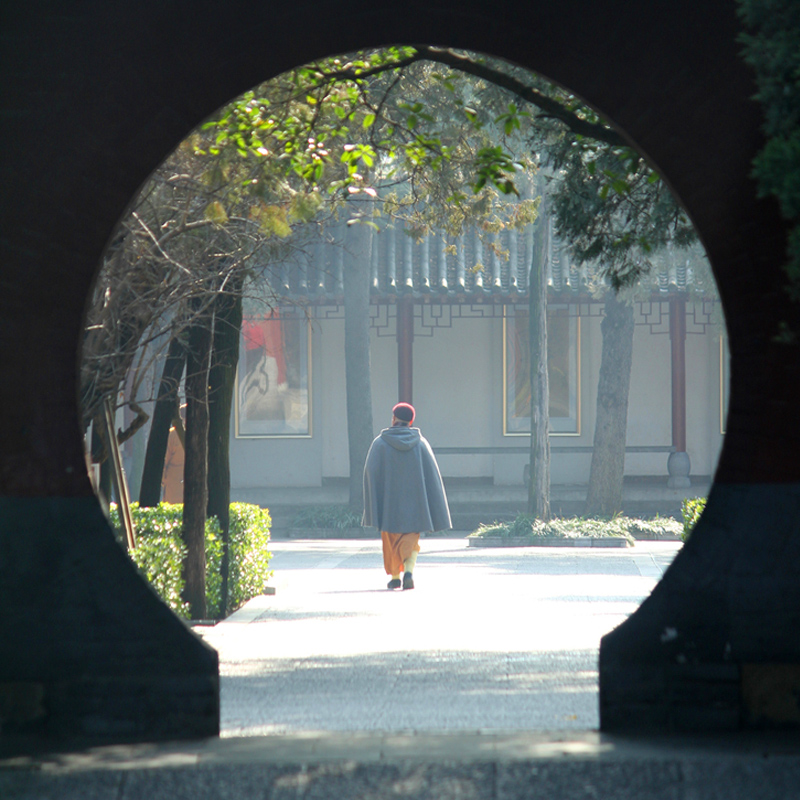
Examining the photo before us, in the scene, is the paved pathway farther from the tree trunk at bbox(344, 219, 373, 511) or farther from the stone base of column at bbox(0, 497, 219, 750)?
the tree trunk at bbox(344, 219, 373, 511)

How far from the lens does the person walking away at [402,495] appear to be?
35.7 ft

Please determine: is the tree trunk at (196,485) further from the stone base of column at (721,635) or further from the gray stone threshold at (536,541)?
the gray stone threshold at (536,541)

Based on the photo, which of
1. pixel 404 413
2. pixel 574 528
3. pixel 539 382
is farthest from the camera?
pixel 539 382

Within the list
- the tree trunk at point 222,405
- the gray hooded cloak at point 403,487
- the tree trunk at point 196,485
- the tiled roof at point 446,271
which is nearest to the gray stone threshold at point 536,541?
the tiled roof at point 446,271

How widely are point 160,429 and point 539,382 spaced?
9586mm

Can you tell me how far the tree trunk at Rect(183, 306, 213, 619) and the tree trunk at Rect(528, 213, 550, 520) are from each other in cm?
966

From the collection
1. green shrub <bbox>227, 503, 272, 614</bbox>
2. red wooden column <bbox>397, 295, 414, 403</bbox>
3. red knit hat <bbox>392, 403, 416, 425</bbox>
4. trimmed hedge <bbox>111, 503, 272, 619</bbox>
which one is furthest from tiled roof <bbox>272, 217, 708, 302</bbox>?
trimmed hedge <bbox>111, 503, 272, 619</bbox>

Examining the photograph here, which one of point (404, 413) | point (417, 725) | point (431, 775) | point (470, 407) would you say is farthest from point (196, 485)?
point (470, 407)

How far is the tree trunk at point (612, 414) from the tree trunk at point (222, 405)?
33.4 feet

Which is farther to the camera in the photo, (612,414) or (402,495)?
(612,414)

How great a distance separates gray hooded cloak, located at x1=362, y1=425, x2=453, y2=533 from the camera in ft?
35.7

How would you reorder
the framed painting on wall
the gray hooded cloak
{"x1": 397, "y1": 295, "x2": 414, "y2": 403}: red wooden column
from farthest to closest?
the framed painting on wall
{"x1": 397, "y1": 295, "x2": 414, "y2": 403}: red wooden column
the gray hooded cloak

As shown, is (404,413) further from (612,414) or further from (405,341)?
(405,341)

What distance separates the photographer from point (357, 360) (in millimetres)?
19438
